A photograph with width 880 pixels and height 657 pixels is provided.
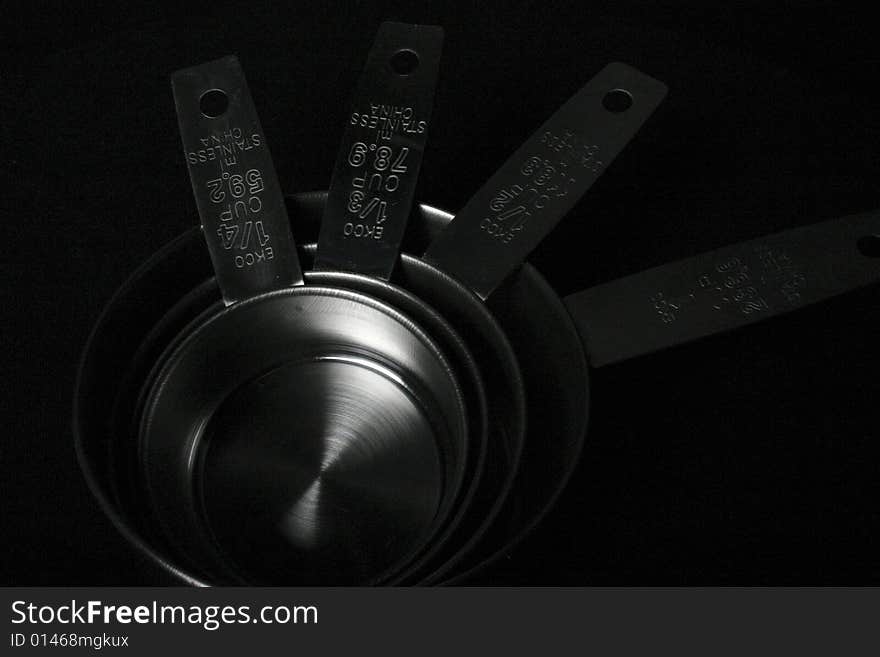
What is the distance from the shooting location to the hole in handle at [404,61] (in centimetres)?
59

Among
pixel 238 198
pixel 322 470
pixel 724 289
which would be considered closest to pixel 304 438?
pixel 322 470

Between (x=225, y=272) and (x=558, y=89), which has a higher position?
(x=558, y=89)

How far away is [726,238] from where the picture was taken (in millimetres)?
658

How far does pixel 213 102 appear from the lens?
60 centimetres

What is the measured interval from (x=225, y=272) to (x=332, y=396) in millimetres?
101

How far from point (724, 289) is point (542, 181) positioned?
0.37 feet

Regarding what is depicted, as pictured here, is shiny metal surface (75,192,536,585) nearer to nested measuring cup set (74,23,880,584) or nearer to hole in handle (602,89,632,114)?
nested measuring cup set (74,23,880,584)

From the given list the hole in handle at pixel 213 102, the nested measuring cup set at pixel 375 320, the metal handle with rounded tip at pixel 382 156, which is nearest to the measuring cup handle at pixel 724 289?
the nested measuring cup set at pixel 375 320

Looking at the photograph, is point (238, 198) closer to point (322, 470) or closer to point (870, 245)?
point (322, 470)

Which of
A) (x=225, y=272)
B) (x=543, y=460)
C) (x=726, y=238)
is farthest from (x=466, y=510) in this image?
(x=726, y=238)

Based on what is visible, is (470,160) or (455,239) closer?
(455,239)

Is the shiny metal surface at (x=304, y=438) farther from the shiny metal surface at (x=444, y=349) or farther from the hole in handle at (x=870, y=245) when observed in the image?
the hole in handle at (x=870, y=245)
